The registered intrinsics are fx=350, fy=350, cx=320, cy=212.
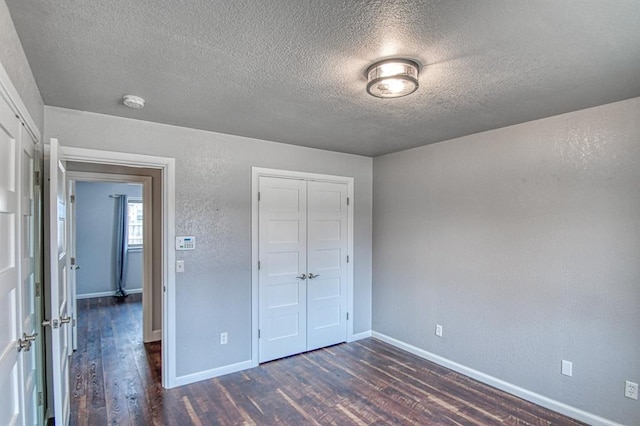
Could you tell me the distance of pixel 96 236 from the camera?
716 centimetres

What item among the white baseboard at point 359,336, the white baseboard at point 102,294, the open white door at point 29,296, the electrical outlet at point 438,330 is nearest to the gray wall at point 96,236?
the white baseboard at point 102,294

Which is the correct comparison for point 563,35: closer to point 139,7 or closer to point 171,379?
point 139,7

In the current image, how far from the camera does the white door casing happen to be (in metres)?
1.41

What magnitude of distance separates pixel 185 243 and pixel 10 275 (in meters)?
1.72

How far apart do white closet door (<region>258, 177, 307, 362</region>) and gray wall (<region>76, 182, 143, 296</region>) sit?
4.64m

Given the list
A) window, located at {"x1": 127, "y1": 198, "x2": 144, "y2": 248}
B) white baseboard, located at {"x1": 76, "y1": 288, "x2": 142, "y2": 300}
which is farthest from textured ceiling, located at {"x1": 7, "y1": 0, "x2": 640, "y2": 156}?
white baseboard, located at {"x1": 76, "y1": 288, "x2": 142, "y2": 300}

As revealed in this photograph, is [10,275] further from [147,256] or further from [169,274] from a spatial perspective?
[147,256]

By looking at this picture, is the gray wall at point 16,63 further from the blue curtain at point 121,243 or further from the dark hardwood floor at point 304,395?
the blue curtain at point 121,243

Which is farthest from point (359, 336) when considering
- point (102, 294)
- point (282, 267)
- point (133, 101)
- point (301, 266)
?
point (102, 294)

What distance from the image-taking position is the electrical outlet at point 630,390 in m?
2.45

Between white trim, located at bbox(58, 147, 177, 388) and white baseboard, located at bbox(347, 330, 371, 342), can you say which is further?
white baseboard, located at bbox(347, 330, 371, 342)

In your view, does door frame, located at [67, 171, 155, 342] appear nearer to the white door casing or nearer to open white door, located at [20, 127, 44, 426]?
open white door, located at [20, 127, 44, 426]

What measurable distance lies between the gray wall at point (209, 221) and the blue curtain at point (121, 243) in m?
4.76

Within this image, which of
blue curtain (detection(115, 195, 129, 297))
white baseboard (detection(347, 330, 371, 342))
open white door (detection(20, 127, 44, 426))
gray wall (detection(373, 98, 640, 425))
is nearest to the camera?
open white door (detection(20, 127, 44, 426))
